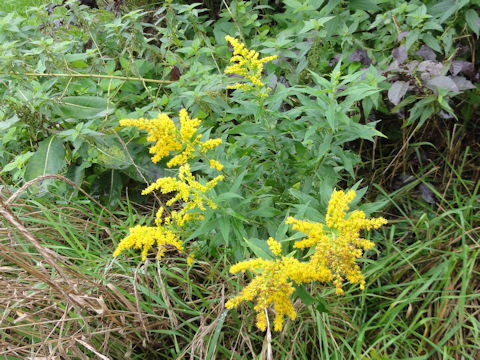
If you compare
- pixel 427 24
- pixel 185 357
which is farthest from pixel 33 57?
pixel 427 24

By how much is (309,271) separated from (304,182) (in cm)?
70

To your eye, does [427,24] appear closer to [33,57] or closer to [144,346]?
[144,346]

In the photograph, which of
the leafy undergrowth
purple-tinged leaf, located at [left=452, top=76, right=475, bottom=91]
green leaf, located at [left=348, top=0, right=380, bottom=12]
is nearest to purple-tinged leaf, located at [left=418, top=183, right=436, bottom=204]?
the leafy undergrowth

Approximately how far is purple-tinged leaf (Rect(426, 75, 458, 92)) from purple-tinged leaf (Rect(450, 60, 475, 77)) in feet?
0.44

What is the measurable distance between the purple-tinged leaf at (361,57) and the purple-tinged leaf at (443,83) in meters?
0.46

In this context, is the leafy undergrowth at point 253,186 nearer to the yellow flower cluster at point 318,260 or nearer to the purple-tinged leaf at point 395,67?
the purple-tinged leaf at point 395,67

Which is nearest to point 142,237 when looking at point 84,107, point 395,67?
point 84,107

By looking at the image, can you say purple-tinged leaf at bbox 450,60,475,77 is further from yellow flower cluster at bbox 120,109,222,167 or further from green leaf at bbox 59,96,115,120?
green leaf at bbox 59,96,115,120

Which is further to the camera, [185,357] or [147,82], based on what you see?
[147,82]

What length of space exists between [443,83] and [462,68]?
0.30 m

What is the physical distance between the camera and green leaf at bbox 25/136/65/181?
102 inches

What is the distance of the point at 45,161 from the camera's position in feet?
8.50

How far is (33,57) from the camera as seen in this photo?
127 inches

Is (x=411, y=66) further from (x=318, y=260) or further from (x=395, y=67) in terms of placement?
(x=318, y=260)
